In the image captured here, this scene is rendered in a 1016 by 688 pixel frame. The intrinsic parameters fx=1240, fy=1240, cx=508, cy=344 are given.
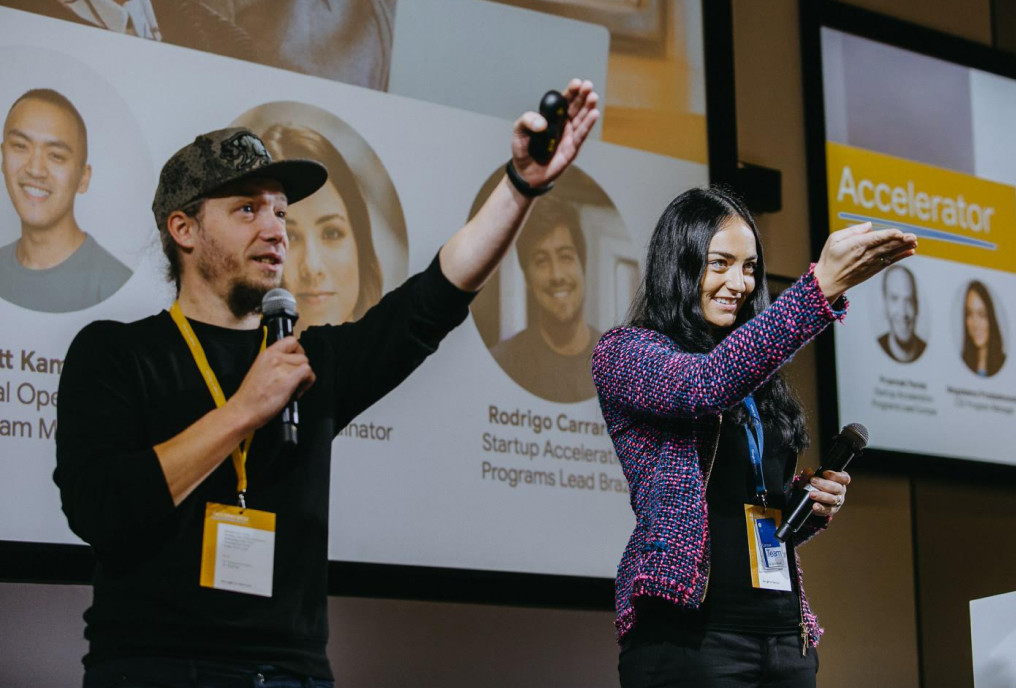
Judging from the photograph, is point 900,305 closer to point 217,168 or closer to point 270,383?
point 217,168

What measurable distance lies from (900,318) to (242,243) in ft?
8.31

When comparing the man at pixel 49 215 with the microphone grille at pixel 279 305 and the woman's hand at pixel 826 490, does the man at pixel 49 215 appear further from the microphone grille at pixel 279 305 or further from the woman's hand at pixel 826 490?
the woman's hand at pixel 826 490

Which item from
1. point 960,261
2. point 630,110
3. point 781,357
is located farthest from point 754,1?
point 781,357

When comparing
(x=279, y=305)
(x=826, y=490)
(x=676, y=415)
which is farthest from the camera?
(x=826, y=490)

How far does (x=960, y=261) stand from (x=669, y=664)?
8.12 feet

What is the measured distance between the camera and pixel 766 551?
1924 millimetres

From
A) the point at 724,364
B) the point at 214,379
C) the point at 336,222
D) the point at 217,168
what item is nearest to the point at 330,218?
the point at 336,222

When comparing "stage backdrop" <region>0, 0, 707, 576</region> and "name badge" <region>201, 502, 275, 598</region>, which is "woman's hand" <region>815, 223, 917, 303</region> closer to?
"name badge" <region>201, 502, 275, 598</region>

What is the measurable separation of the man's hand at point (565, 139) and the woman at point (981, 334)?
2.63 m

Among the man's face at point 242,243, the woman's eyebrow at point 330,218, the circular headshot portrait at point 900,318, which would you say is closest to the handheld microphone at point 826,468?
the man's face at point 242,243

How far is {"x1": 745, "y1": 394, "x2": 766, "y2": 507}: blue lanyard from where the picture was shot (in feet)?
6.47

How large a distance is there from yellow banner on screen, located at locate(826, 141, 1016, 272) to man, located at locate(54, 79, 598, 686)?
2332mm

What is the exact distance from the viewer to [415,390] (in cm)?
288

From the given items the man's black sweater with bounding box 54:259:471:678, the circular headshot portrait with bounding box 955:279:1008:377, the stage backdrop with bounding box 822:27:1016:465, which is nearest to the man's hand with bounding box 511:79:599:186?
the man's black sweater with bounding box 54:259:471:678
